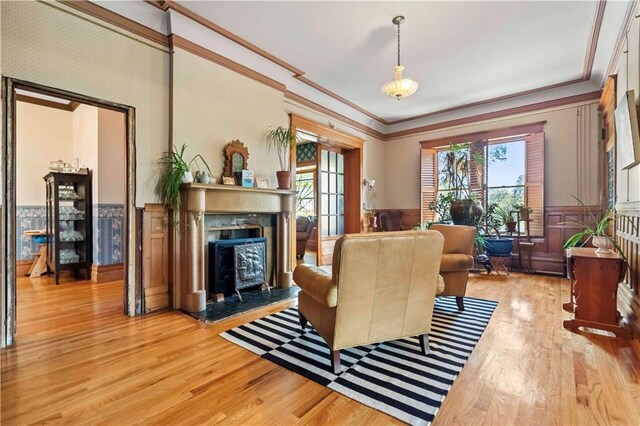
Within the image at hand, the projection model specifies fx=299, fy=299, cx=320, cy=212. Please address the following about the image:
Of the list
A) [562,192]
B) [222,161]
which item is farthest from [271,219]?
[562,192]

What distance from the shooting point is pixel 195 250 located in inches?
123

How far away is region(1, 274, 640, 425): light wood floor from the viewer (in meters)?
1.51

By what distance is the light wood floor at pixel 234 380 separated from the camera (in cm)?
151

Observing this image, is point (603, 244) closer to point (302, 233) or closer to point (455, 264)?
point (455, 264)

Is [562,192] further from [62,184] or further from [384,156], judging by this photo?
[62,184]

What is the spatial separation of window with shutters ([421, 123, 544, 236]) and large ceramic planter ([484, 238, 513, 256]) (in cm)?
67

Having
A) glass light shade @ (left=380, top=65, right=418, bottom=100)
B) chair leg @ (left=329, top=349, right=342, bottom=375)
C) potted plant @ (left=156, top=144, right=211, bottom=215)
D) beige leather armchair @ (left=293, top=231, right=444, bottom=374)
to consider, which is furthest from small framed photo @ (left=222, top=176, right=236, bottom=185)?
chair leg @ (left=329, top=349, right=342, bottom=375)

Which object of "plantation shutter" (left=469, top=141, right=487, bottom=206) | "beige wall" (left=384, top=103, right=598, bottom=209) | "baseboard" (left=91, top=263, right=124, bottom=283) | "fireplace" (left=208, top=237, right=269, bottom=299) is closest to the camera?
"fireplace" (left=208, top=237, right=269, bottom=299)

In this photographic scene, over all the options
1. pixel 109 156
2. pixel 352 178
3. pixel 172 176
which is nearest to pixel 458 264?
pixel 172 176

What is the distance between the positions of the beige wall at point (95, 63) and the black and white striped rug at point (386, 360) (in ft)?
6.18

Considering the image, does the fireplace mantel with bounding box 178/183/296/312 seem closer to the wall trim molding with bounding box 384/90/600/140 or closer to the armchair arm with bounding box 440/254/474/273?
the armchair arm with bounding box 440/254/474/273

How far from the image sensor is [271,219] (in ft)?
13.6

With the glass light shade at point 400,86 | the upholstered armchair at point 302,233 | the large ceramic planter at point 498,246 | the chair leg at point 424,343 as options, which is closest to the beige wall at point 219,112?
the glass light shade at point 400,86

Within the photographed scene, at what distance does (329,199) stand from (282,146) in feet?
6.84
